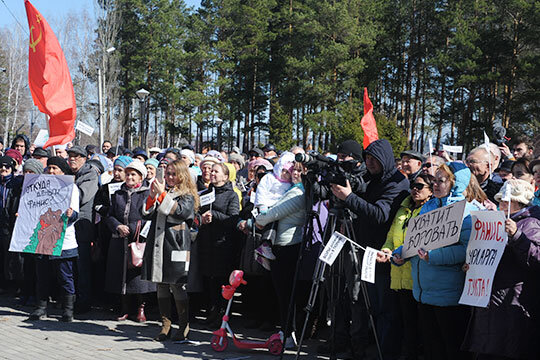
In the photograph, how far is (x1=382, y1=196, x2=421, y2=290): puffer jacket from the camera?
5.87 m

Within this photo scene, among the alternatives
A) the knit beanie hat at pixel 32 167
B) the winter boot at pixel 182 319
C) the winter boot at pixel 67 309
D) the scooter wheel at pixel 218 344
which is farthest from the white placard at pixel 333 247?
the knit beanie hat at pixel 32 167

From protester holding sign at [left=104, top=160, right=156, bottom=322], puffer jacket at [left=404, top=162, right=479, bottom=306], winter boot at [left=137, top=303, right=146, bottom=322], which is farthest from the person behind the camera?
winter boot at [left=137, top=303, right=146, bottom=322]

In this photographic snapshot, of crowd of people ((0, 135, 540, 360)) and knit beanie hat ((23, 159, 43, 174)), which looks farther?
knit beanie hat ((23, 159, 43, 174))

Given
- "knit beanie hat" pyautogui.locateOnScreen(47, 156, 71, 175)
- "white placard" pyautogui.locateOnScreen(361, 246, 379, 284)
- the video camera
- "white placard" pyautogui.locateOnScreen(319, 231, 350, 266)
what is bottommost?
"white placard" pyautogui.locateOnScreen(361, 246, 379, 284)

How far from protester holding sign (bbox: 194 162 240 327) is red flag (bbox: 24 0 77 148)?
9.53 ft

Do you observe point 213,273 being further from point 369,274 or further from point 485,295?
point 485,295

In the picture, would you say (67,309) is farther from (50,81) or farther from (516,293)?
(516,293)

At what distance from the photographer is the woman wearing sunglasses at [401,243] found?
5824 millimetres

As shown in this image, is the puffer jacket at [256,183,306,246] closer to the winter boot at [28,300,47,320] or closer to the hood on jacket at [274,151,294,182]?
the hood on jacket at [274,151,294,182]

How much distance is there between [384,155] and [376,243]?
0.88 m

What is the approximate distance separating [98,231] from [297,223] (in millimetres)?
3462

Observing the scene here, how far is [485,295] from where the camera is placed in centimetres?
464

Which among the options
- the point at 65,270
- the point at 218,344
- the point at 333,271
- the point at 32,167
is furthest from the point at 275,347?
the point at 32,167

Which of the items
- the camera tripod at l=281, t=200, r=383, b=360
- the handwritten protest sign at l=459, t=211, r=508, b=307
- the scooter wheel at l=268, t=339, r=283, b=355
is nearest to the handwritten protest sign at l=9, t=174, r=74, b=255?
the scooter wheel at l=268, t=339, r=283, b=355
